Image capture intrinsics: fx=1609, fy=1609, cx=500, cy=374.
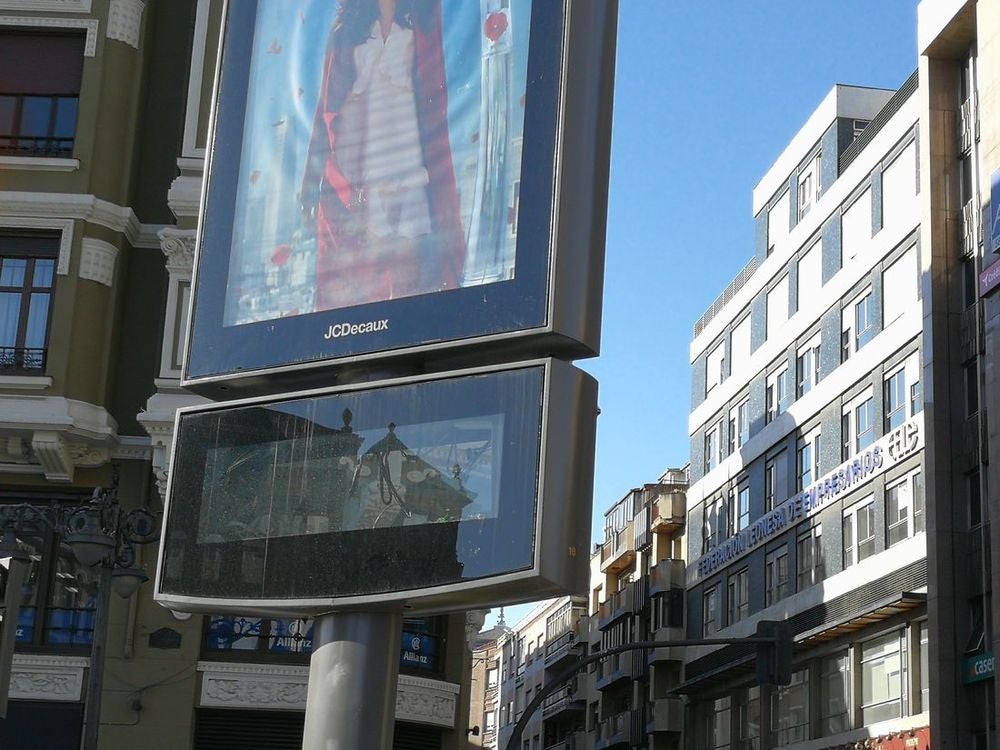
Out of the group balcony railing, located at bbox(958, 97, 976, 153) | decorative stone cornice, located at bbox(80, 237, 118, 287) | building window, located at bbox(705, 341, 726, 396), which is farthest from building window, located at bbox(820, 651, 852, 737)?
decorative stone cornice, located at bbox(80, 237, 118, 287)

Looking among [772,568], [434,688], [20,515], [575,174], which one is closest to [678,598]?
[772,568]

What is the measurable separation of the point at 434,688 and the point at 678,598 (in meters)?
43.6

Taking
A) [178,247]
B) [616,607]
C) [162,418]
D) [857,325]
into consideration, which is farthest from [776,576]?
[162,418]

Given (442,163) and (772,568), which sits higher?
(772,568)

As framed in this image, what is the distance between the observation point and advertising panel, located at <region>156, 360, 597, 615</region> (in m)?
10.7

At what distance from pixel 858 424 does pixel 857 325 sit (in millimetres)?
3315

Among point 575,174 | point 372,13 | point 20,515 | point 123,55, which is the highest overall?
point 123,55

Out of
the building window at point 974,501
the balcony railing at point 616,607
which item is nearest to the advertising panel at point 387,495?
the building window at point 974,501

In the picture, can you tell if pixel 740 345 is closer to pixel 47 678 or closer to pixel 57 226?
pixel 57 226

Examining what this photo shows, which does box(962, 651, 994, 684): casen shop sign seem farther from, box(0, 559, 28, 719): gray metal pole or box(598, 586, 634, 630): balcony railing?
box(598, 586, 634, 630): balcony railing

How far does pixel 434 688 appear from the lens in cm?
2339

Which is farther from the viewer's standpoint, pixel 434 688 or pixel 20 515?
pixel 434 688

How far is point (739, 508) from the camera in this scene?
59062 mm

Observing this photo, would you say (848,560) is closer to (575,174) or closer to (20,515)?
(20,515)
